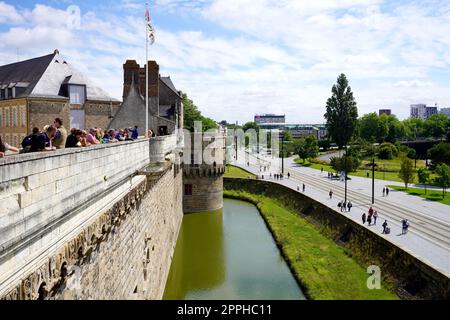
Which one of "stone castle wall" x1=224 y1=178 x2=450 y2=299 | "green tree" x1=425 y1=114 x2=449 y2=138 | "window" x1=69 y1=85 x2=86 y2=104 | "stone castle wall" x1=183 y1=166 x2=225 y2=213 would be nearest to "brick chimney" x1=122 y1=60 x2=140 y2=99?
"window" x1=69 y1=85 x2=86 y2=104

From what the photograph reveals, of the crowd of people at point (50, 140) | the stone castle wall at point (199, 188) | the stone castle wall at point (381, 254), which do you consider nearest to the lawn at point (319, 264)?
the stone castle wall at point (381, 254)

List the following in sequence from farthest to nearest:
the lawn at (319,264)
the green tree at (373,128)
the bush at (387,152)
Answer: the green tree at (373,128) < the bush at (387,152) < the lawn at (319,264)

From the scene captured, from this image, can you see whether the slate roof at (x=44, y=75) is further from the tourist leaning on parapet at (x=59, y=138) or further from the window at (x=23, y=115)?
the tourist leaning on parapet at (x=59, y=138)

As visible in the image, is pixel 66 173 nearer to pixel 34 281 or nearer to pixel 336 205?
pixel 34 281

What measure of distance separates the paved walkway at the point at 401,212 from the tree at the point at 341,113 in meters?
31.9

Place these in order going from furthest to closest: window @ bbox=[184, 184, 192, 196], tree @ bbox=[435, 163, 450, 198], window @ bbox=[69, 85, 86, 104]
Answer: tree @ bbox=[435, 163, 450, 198] < window @ bbox=[184, 184, 192, 196] < window @ bbox=[69, 85, 86, 104]

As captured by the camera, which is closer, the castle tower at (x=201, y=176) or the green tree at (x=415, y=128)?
the castle tower at (x=201, y=176)

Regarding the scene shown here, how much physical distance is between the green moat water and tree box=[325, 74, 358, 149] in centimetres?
5307

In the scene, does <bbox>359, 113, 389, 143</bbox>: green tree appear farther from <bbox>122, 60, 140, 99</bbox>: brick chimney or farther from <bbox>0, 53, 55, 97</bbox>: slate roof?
<bbox>0, 53, 55, 97</bbox>: slate roof

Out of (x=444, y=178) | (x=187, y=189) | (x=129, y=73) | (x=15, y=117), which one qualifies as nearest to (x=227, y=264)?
(x=187, y=189)

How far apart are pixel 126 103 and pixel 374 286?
1881 cm

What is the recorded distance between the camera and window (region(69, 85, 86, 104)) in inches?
1048

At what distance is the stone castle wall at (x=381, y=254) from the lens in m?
17.8

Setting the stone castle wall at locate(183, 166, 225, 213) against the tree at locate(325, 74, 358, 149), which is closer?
the stone castle wall at locate(183, 166, 225, 213)
